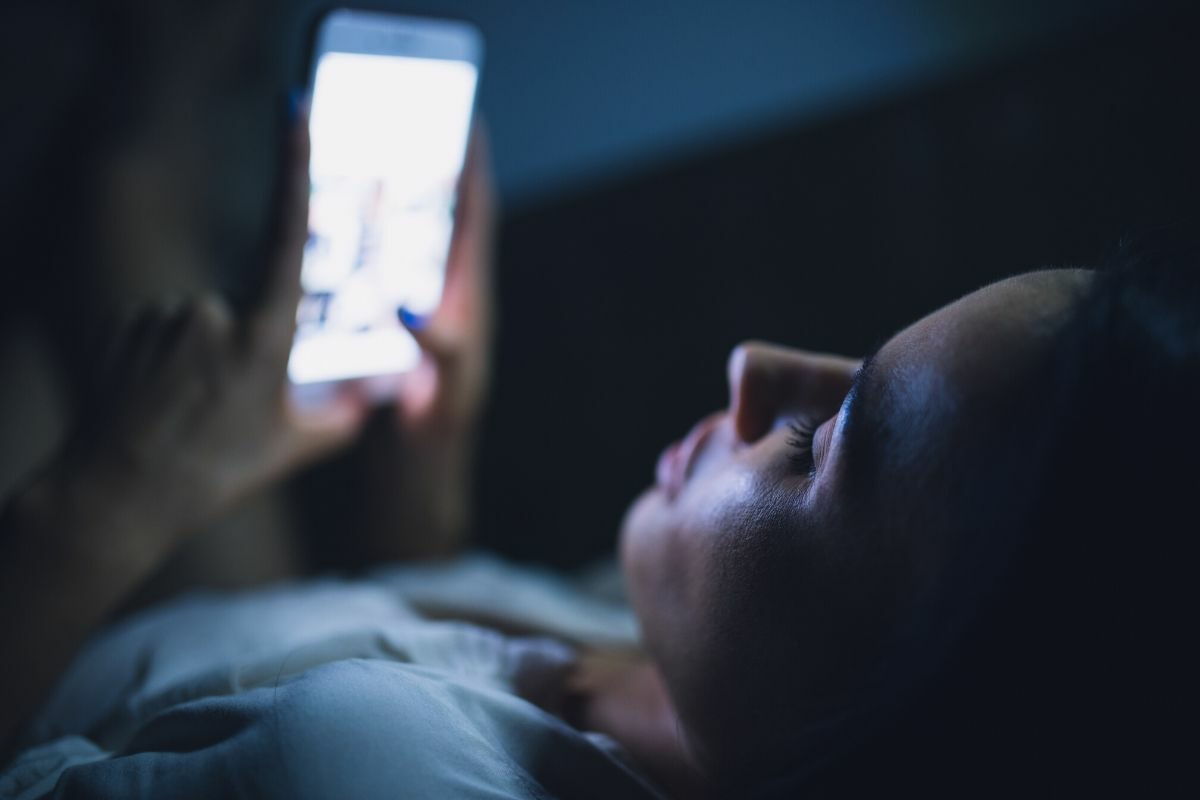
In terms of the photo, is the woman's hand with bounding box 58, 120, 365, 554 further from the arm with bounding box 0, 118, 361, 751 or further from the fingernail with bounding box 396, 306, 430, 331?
the fingernail with bounding box 396, 306, 430, 331

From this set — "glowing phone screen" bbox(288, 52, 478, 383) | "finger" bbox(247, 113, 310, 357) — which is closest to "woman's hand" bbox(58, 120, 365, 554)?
"finger" bbox(247, 113, 310, 357)

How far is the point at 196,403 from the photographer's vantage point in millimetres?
720

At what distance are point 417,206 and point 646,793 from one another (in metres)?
0.69

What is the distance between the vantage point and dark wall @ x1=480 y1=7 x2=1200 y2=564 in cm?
86

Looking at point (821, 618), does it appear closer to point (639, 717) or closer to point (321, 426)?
point (639, 717)

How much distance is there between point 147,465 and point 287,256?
0.22 metres

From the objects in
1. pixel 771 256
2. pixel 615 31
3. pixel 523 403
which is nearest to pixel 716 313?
pixel 771 256

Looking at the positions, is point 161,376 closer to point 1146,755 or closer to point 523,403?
point 523,403

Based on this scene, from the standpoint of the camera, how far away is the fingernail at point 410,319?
0.93m

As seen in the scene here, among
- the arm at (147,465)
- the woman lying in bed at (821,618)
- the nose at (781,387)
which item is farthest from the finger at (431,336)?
the nose at (781,387)

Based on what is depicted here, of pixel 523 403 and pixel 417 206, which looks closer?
pixel 417 206

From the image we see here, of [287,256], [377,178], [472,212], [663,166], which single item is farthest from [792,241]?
[287,256]

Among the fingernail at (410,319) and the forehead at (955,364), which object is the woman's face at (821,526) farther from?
the fingernail at (410,319)

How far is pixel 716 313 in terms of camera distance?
41.4 inches
